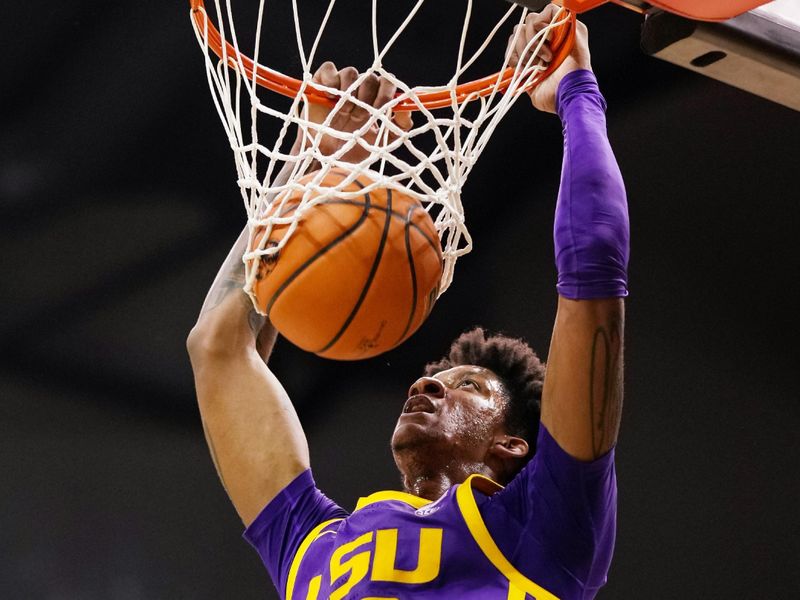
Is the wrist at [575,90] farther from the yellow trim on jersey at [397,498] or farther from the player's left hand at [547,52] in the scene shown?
the yellow trim on jersey at [397,498]

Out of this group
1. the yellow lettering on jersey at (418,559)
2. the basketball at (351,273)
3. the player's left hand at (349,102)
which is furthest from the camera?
the player's left hand at (349,102)

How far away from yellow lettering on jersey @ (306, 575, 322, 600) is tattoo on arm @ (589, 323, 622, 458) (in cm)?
57

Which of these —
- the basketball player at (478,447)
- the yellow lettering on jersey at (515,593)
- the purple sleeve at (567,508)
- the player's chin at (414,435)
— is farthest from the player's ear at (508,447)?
the yellow lettering on jersey at (515,593)

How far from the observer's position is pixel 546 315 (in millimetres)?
3543

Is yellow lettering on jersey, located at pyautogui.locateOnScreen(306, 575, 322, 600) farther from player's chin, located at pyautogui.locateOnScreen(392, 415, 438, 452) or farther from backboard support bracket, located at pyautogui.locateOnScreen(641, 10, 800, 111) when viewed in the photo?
backboard support bracket, located at pyautogui.locateOnScreen(641, 10, 800, 111)

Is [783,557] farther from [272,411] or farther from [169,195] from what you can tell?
[169,195]

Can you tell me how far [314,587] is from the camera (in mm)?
1958

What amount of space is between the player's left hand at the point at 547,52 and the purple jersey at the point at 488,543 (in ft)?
2.04

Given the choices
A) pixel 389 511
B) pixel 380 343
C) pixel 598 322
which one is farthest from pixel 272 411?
pixel 598 322

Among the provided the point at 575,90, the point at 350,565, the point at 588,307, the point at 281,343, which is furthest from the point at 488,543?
the point at 281,343

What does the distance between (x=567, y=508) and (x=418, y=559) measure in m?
0.28

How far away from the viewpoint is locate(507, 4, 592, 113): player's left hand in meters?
1.93

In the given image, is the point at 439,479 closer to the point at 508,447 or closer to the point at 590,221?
the point at 508,447

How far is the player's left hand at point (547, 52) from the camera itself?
1.93 meters
